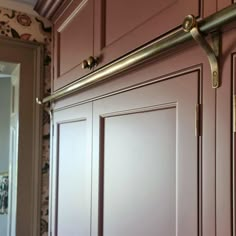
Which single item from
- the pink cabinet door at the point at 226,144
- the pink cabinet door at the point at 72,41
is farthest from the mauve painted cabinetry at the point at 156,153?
the pink cabinet door at the point at 72,41

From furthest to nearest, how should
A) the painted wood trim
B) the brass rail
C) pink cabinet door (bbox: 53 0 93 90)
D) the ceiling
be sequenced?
the ceiling → the painted wood trim → pink cabinet door (bbox: 53 0 93 90) → the brass rail

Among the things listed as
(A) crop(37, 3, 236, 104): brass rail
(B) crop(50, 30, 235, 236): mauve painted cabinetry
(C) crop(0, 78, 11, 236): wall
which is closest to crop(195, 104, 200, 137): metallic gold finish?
(B) crop(50, 30, 235, 236): mauve painted cabinetry

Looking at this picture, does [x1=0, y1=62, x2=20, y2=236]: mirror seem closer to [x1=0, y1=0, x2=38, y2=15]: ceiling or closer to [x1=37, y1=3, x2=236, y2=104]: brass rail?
[x1=0, y1=0, x2=38, y2=15]: ceiling

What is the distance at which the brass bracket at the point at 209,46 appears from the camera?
1.81 ft

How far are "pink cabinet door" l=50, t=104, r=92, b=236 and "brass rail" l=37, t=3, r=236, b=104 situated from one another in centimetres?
17

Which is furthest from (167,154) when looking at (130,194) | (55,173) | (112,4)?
(55,173)

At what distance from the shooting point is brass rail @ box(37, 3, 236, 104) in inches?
20.3

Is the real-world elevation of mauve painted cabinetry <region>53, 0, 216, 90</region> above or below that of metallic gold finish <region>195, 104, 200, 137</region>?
above

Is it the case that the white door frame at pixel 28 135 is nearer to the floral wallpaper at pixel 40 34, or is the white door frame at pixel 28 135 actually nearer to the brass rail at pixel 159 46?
the floral wallpaper at pixel 40 34

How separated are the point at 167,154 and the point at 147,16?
A: 0.35 m

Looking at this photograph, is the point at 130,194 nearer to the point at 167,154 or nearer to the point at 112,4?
the point at 167,154

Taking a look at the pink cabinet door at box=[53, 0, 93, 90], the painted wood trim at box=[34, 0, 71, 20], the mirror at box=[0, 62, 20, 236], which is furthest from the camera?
the mirror at box=[0, 62, 20, 236]

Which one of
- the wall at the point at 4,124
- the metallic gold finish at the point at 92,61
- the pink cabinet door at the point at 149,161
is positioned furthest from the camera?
the wall at the point at 4,124

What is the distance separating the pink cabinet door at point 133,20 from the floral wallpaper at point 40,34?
760 mm
